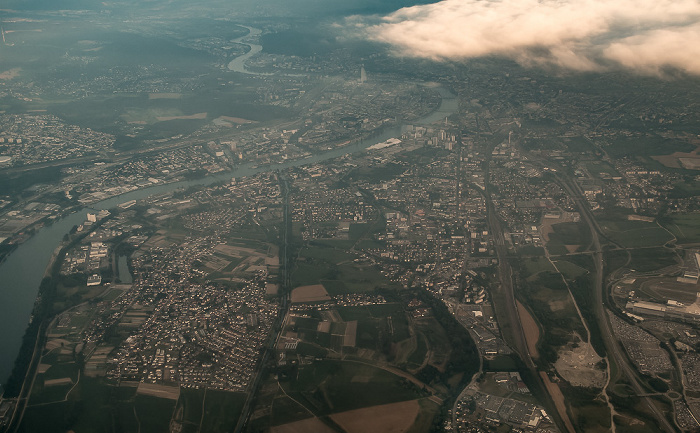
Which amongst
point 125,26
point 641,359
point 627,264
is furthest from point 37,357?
point 125,26

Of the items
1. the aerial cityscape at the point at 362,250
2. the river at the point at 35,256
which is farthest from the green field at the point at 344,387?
the river at the point at 35,256

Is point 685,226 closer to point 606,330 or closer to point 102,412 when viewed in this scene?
point 606,330

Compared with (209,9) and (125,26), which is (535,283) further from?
(209,9)

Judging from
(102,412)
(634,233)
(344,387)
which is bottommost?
(102,412)

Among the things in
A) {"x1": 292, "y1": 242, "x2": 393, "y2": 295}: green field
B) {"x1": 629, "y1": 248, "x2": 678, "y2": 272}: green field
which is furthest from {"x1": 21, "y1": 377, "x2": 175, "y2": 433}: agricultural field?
{"x1": 629, "y1": 248, "x2": 678, "y2": 272}: green field

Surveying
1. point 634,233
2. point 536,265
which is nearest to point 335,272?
point 536,265

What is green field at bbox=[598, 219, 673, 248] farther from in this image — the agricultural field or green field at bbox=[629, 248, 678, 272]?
the agricultural field

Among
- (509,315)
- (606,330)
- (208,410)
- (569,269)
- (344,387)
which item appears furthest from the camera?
Answer: (569,269)
